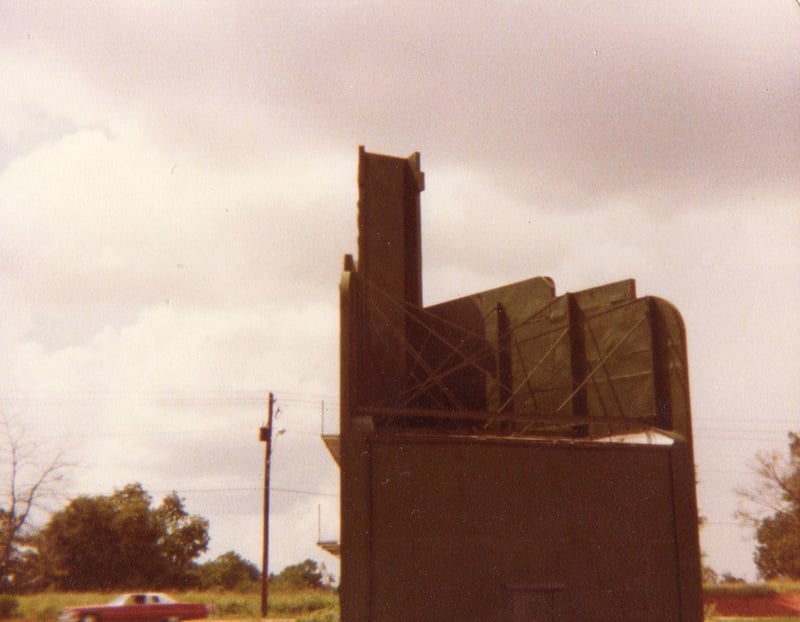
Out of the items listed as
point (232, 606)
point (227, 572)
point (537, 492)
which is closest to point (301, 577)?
point (227, 572)

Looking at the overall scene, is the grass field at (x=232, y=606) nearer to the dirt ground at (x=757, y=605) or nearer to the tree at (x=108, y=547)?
the tree at (x=108, y=547)

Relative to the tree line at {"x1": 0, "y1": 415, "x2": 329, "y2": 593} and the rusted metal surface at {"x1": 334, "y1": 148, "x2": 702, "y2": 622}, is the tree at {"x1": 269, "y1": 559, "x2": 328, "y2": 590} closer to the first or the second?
the tree line at {"x1": 0, "y1": 415, "x2": 329, "y2": 593}

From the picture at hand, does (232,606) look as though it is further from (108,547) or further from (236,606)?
(108,547)

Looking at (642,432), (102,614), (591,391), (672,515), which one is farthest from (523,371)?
(102,614)

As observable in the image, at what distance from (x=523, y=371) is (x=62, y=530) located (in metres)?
48.6

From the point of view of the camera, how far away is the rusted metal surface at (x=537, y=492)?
593 inches

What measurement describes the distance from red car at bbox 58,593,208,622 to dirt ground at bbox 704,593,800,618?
33.1 meters

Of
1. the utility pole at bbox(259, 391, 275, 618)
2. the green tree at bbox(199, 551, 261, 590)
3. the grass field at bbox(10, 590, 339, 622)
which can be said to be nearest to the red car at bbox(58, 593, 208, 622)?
the utility pole at bbox(259, 391, 275, 618)

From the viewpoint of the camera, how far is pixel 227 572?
7069 centimetres

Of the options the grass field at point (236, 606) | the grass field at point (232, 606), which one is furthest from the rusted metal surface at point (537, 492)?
the grass field at point (232, 606)

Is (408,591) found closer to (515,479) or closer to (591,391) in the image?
(515,479)

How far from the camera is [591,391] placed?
1980 centimetres

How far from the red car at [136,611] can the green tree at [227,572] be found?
125 feet

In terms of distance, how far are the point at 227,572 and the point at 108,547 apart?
1308 centimetres
